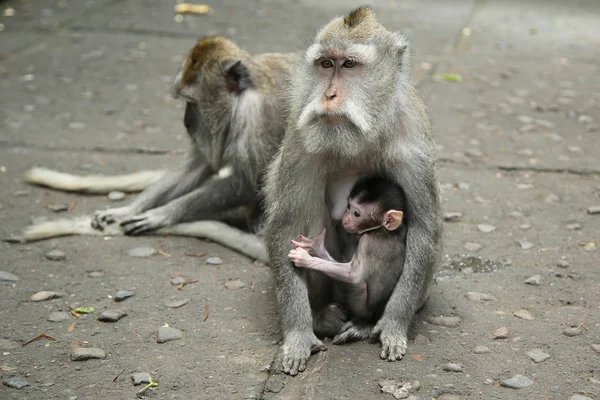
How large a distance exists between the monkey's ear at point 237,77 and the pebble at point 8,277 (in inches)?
70.5

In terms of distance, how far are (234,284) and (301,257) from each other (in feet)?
3.21

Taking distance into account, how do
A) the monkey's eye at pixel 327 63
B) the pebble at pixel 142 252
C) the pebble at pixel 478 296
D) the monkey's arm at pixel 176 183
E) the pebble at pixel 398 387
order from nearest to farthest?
the pebble at pixel 398 387
the monkey's eye at pixel 327 63
the pebble at pixel 478 296
the pebble at pixel 142 252
the monkey's arm at pixel 176 183

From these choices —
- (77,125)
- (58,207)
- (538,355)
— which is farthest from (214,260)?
(77,125)

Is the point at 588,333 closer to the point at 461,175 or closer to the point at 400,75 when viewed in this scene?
the point at 400,75

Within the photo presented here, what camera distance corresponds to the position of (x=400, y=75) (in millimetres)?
3969

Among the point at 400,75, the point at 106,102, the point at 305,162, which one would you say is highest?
the point at 400,75

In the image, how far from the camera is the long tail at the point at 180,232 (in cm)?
527

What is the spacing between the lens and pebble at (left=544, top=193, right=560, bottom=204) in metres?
5.82

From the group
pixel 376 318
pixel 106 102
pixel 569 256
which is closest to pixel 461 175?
pixel 569 256

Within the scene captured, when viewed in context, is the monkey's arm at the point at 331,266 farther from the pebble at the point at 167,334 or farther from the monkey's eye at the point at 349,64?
the monkey's eye at the point at 349,64

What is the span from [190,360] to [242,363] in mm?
259

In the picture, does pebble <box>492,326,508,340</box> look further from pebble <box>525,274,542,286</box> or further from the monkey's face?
the monkey's face

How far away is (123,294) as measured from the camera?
4672 millimetres

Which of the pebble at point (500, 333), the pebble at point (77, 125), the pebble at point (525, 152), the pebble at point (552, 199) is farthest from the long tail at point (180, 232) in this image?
the pebble at point (525, 152)
